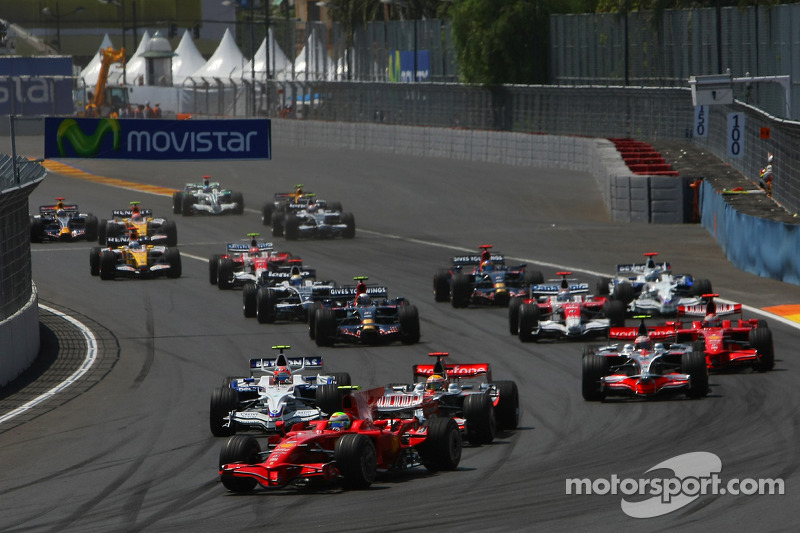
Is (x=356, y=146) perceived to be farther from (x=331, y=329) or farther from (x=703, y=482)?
(x=703, y=482)

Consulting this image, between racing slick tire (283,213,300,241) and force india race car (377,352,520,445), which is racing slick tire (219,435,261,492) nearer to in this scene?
force india race car (377,352,520,445)

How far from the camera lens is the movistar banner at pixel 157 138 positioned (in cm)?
2642

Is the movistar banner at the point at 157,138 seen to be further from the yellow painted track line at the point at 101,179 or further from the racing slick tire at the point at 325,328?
the yellow painted track line at the point at 101,179

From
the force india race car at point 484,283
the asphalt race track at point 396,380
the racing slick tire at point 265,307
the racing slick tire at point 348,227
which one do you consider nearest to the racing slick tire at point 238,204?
the asphalt race track at point 396,380

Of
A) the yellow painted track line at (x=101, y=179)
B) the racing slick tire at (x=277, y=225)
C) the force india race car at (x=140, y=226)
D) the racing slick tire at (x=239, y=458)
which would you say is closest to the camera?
the racing slick tire at (x=239, y=458)

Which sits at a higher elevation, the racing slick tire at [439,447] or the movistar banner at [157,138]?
the movistar banner at [157,138]

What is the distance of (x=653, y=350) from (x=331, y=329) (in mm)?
6222

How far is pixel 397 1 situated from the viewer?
72.3 meters

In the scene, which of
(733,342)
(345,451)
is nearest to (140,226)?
(733,342)

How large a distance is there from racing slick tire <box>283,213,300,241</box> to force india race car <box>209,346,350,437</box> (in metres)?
21.3

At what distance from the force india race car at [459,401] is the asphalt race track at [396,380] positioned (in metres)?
0.25

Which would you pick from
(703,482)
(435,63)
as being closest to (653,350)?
(703,482)

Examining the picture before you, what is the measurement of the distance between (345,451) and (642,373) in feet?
19.7

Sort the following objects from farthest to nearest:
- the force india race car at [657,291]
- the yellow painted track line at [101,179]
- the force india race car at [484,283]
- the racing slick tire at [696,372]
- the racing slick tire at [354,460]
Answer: the yellow painted track line at [101,179] → the force india race car at [484,283] → the force india race car at [657,291] → the racing slick tire at [696,372] → the racing slick tire at [354,460]
